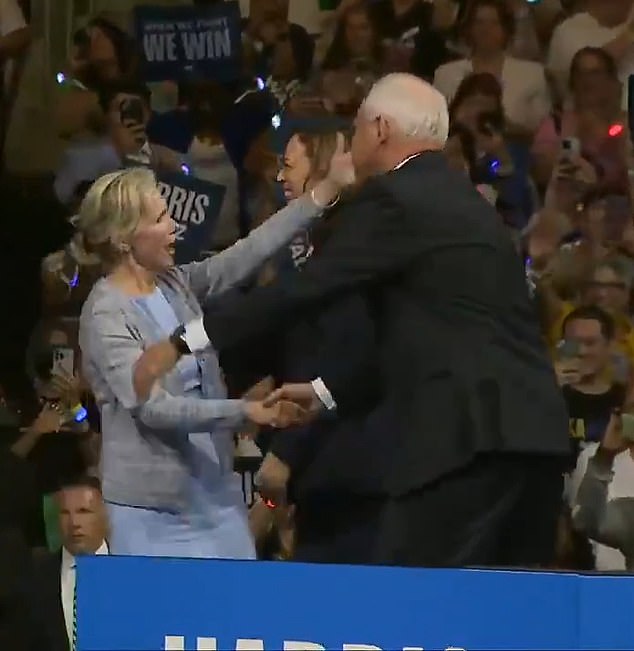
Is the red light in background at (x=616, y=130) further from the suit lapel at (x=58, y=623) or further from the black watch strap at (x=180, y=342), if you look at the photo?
the suit lapel at (x=58, y=623)

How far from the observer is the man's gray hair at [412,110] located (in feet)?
5.43

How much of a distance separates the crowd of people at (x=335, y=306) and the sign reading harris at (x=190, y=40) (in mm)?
33

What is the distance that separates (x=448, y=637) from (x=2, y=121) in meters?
1.80

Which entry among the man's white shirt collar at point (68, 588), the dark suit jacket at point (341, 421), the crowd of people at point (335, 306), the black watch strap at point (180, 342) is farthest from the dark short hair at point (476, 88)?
the man's white shirt collar at point (68, 588)

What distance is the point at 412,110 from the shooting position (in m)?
1.66

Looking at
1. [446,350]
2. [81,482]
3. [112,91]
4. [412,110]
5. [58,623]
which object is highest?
[112,91]

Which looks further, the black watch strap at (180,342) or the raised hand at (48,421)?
the raised hand at (48,421)

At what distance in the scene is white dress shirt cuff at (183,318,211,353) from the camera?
64.7 inches

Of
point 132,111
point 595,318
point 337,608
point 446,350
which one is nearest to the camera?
point 337,608

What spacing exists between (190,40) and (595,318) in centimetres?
94

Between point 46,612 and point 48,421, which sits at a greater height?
point 48,421

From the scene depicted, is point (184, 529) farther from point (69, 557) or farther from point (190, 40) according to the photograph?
point (190, 40)

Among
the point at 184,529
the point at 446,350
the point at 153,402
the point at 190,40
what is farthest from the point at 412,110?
the point at 190,40

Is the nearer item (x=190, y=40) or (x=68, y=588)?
(x=68, y=588)
